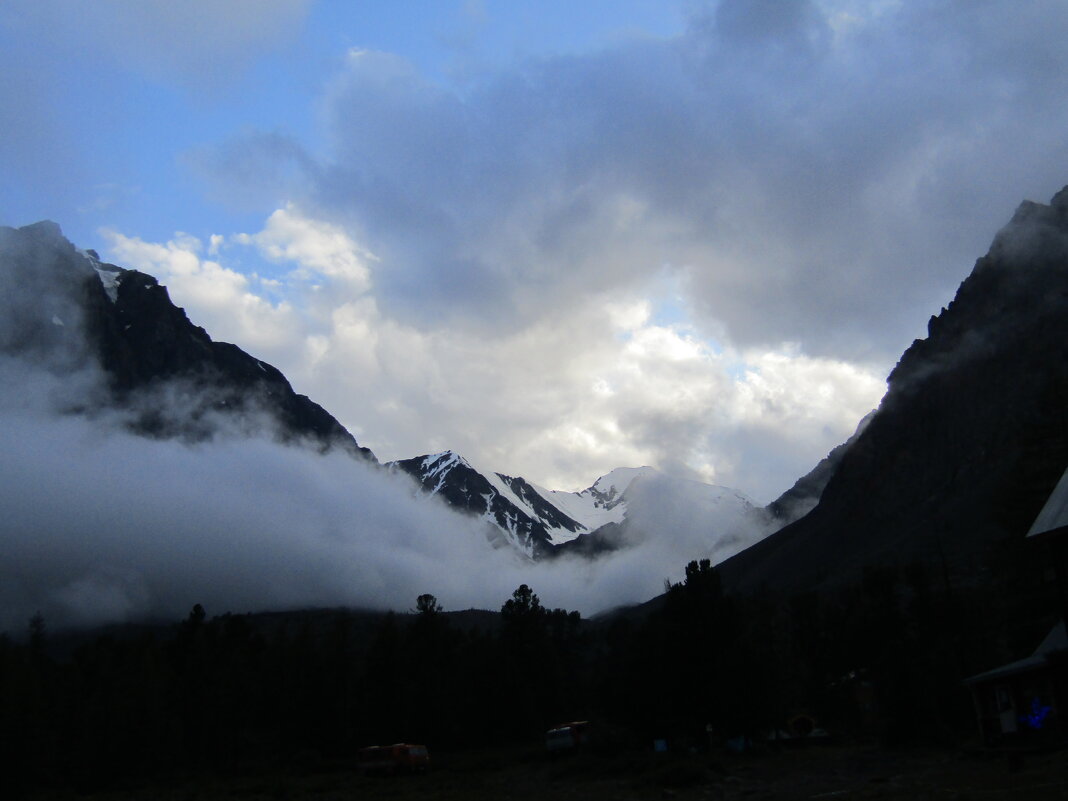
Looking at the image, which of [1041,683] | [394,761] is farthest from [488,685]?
[1041,683]

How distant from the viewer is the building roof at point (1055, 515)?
30.0 metres

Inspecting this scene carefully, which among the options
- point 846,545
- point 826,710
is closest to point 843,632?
point 826,710

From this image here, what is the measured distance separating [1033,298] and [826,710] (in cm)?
15174

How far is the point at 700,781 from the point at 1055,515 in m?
17.5

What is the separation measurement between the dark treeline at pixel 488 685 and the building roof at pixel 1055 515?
61.7 feet

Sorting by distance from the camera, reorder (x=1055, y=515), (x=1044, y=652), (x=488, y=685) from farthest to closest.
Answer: (x=488, y=685) → (x=1044, y=652) → (x=1055, y=515)

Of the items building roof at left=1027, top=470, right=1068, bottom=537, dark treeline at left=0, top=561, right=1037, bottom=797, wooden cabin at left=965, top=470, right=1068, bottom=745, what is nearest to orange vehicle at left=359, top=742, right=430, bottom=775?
dark treeline at left=0, top=561, right=1037, bottom=797

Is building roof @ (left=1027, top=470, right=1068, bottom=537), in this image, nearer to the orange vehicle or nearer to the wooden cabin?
the wooden cabin

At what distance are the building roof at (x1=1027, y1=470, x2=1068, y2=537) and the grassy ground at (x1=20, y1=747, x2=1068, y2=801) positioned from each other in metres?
6.95

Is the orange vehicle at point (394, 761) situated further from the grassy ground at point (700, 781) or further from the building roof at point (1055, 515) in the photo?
the building roof at point (1055, 515)

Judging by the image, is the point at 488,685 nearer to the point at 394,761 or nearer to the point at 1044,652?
the point at 394,761

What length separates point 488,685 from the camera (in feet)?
281

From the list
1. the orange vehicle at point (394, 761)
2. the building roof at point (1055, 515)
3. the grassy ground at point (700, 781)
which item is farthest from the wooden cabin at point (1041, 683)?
the orange vehicle at point (394, 761)

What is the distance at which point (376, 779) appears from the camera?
181 feet
